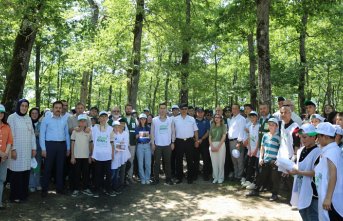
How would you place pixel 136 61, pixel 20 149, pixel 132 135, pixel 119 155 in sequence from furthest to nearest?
1. pixel 136 61
2. pixel 132 135
3. pixel 119 155
4. pixel 20 149

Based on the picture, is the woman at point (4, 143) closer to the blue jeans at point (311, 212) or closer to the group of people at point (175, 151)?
the group of people at point (175, 151)

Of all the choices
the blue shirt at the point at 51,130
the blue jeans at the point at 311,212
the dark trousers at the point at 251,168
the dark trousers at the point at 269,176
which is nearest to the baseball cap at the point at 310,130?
the blue jeans at the point at 311,212

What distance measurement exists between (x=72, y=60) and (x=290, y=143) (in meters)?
9.92

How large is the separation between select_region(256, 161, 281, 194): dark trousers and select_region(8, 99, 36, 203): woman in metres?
5.20

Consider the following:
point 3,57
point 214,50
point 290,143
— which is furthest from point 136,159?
point 214,50

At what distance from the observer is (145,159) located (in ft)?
30.7

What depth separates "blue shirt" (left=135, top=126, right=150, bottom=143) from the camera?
9.28m

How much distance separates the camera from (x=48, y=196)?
7.59m

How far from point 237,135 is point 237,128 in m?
0.20

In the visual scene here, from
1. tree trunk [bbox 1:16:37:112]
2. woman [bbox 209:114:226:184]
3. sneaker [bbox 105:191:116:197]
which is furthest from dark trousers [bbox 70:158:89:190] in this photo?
woman [bbox 209:114:226:184]

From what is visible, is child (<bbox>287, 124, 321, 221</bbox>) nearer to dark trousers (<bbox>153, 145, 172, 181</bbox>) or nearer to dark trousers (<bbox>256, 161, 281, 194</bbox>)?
dark trousers (<bbox>256, 161, 281, 194</bbox>)

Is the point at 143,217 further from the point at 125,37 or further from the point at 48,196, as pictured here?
the point at 125,37

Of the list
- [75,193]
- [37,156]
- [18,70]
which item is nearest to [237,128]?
[75,193]

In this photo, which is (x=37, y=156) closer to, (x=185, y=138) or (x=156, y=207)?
(x=156, y=207)
